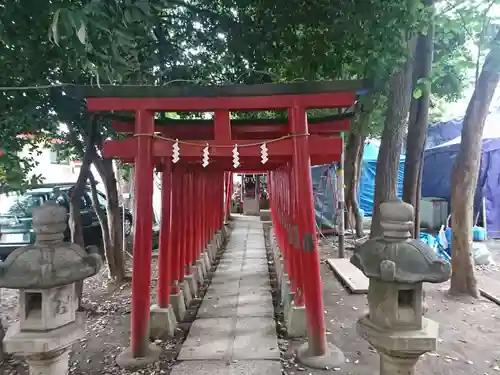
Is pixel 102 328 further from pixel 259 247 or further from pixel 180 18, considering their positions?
pixel 259 247

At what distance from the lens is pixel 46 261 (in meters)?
2.86

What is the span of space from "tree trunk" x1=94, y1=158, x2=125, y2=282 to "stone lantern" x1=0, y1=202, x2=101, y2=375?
4007mm

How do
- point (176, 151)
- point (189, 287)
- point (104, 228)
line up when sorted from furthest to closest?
point (104, 228) < point (189, 287) < point (176, 151)

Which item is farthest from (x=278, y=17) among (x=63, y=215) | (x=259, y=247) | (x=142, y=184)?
(x=259, y=247)

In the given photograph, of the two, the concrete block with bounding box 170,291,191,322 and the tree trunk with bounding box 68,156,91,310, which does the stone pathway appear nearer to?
the concrete block with bounding box 170,291,191,322

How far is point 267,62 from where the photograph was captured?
605cm

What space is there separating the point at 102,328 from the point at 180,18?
187 inches

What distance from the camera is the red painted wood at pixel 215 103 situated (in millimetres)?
4094

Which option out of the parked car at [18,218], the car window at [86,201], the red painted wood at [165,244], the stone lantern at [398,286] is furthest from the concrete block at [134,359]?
the car window at [86,201]

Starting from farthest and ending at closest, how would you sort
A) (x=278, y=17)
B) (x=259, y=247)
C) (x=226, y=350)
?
(x=259, y=247) < (x=278, y=17) < (x=226, y=350)

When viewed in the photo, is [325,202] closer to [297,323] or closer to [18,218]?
[297,323]

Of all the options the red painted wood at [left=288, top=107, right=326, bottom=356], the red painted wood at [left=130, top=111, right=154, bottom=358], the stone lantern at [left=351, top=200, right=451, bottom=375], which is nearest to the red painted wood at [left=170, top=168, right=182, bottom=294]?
the red painted wood at [left=130, top=111, right=154, bottom=358]

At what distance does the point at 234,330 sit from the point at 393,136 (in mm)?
3485

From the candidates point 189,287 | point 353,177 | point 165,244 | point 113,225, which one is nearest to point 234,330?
point 165,244
